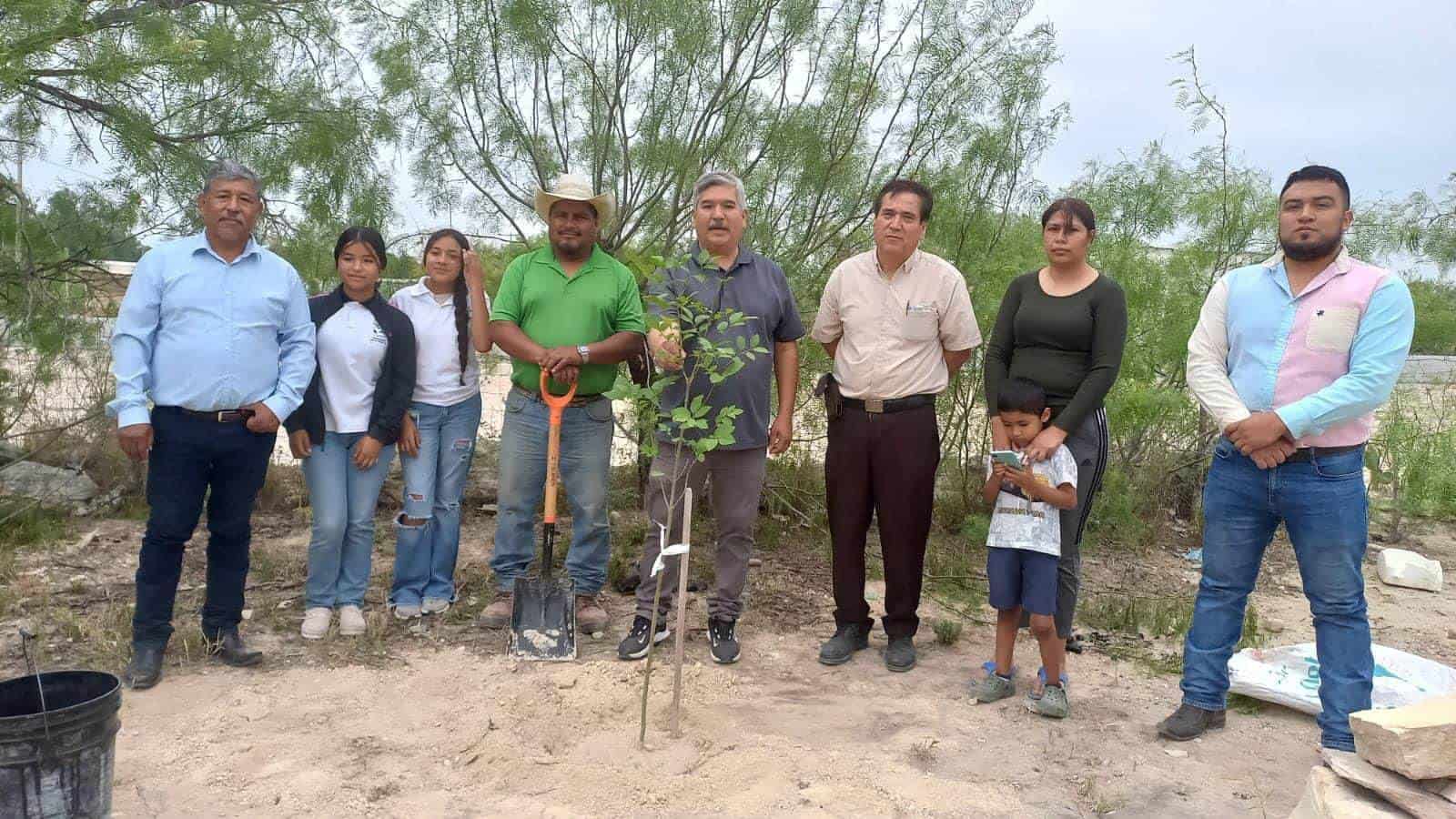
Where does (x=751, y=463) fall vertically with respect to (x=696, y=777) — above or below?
above

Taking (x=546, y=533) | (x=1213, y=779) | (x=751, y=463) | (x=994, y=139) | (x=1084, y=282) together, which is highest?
(x=994, y=139)

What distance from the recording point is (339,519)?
4.45m

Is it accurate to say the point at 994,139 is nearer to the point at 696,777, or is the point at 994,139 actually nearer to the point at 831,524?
the point at 831,524

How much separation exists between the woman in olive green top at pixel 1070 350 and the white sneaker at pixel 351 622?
9.77 feet

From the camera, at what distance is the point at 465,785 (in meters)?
3.24

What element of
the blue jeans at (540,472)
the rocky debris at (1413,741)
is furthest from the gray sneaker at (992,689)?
the blue jeans at (540,472)

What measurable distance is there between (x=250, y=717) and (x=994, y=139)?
210 inches

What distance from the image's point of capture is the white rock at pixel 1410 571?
6.39m

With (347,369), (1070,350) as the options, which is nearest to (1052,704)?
(1070,350)

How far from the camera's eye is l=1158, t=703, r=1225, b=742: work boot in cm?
373

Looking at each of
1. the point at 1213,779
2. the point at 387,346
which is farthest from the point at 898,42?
the point at 1213,779

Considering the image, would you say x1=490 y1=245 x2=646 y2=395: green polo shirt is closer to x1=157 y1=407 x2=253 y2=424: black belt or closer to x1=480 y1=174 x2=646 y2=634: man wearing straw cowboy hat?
x1=480 y1=174 x2=646 y2=634: man wearing straw cowboy hat

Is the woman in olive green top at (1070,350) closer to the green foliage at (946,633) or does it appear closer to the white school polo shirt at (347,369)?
the green foliage at (946,633)

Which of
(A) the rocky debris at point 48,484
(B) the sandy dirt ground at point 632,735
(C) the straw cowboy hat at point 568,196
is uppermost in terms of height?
(C) the straw cowboy hat at point 568,196
